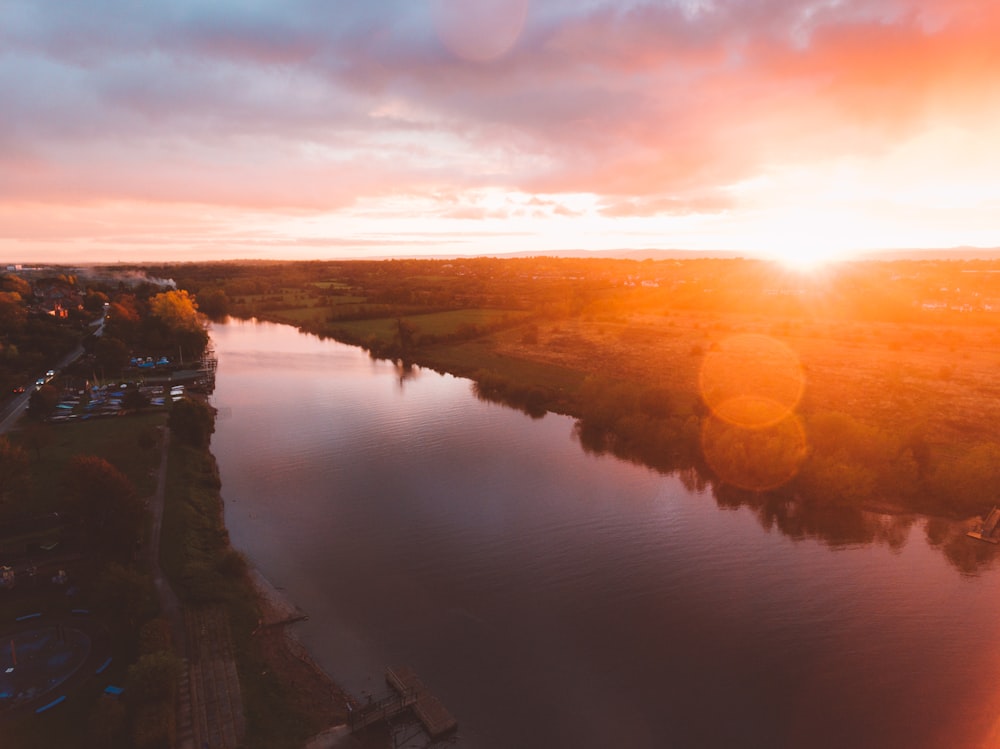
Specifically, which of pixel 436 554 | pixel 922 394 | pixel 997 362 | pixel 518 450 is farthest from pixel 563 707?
pixel 997 362

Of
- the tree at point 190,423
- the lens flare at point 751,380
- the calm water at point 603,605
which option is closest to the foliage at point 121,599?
the calm water at point 603,605

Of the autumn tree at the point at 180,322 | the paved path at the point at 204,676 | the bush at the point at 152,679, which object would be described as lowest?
the paved path at the point at 204,676

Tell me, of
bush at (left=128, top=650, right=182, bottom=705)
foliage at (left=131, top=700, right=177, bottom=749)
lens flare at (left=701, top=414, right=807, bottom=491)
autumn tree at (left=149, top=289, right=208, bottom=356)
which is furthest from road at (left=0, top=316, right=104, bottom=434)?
lens flare at (left=701, top=414, right=807, bottom=491)

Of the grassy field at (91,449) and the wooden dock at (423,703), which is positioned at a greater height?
the grassy field at (91,449)

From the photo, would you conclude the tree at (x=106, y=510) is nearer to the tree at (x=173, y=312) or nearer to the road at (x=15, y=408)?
the road at (x=15, y=408)

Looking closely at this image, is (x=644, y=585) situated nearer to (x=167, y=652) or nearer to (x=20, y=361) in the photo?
(x=167, y=652)

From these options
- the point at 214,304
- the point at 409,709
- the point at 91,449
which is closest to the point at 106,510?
the point at 91,449

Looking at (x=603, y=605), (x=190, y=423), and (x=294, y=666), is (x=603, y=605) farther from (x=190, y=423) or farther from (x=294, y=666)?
(x=190, y=423)
